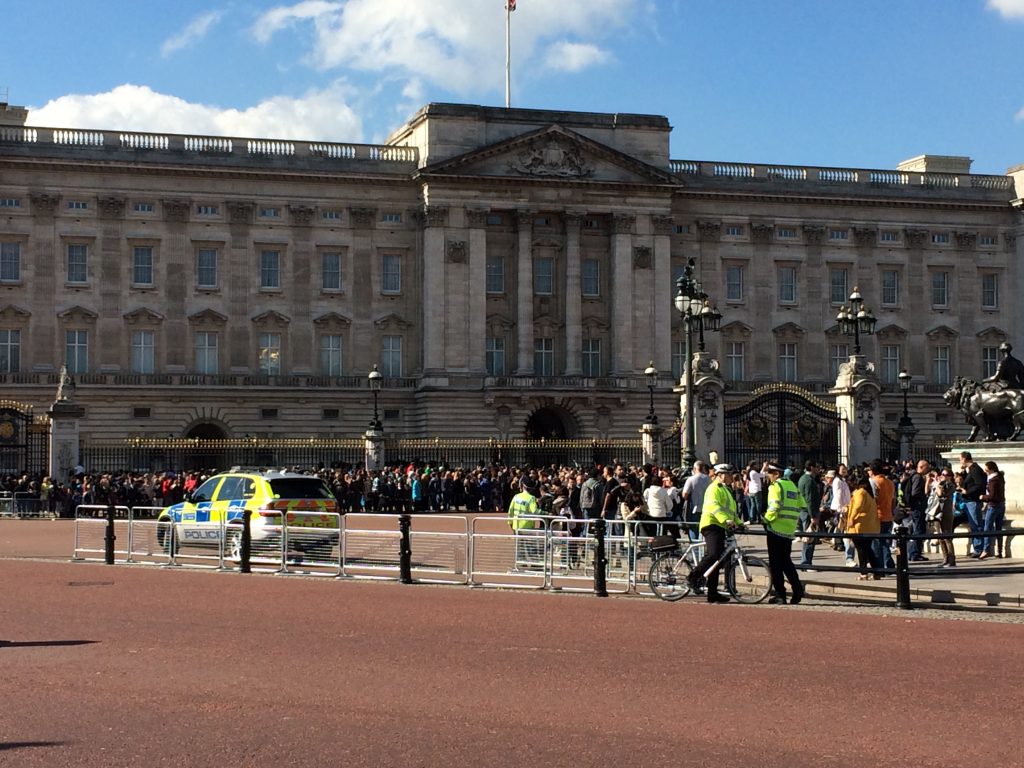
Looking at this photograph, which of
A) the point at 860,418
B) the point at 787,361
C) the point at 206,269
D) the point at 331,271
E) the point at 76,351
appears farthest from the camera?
the point at 787,361

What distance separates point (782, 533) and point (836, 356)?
190 feet

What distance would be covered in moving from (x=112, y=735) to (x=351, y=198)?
61263 millimetres

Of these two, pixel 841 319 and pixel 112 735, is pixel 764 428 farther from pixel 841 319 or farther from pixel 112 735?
pixel 112 735

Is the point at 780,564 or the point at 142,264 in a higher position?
the point at 142,264

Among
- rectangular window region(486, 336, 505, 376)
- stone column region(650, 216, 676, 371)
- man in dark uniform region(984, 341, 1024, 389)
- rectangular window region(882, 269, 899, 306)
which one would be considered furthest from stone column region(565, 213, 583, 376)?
man in dark uniform region(984, 341, 1024, 389)

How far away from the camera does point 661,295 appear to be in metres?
73.3

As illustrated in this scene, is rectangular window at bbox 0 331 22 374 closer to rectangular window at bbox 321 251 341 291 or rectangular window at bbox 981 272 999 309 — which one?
rectangular window at bbox 321 251 341 291


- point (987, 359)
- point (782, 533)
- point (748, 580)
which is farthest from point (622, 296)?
point (782, 533)

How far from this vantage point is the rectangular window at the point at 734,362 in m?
75.9

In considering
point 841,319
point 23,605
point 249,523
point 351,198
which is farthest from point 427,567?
point 351,198

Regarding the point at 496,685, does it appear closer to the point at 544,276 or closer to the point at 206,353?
the point at 206,353

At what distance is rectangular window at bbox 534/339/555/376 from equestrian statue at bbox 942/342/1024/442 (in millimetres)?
43427

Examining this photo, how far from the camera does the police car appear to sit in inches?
1015

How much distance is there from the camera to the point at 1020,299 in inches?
3132
